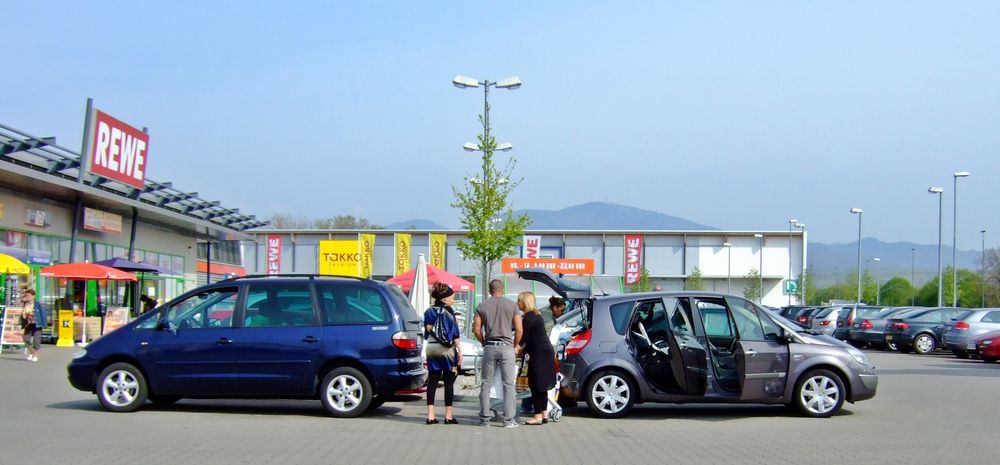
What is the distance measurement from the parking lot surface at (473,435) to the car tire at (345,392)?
21 cm

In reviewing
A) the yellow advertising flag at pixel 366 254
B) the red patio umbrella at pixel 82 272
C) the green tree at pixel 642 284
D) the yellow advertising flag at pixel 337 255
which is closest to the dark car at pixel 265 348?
the red patio umbrella at pixel 82 272

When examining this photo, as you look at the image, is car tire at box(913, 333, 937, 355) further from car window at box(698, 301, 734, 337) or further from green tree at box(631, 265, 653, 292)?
green tree at box(631, 265, 653, 292)

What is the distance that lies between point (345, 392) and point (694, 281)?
59.6 metres

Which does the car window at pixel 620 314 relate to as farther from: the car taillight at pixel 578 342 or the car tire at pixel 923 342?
the car tire at pixel 923 342

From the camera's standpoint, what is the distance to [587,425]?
1212 cm

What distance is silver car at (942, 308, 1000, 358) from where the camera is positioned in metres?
26.3

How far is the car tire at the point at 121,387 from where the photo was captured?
12.4 metres

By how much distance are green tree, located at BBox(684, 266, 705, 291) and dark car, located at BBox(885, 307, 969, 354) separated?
38058 mm

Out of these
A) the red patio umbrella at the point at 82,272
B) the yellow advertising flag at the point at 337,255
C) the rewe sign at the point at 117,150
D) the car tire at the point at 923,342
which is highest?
the rewe sign at the point at 117,150

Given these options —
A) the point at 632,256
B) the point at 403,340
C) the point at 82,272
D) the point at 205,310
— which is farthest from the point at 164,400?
the point at 632,256

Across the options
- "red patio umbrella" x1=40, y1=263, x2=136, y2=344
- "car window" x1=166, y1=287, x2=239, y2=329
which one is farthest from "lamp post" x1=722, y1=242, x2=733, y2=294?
"car window" x1=166, y1=287, x2=239, y2=329

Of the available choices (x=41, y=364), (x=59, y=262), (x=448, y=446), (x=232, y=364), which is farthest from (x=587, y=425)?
(x=59, y=262)

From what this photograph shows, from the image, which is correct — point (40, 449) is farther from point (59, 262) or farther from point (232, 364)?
point (59, 262)

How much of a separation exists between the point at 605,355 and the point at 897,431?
3.62m
